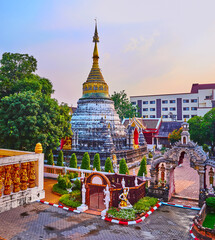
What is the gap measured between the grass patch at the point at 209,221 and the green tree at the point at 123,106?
5535 cm

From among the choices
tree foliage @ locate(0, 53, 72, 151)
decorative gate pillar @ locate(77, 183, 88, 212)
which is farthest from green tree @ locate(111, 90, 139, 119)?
decorative gate pillar @ locate(77, 183, 88, 212)

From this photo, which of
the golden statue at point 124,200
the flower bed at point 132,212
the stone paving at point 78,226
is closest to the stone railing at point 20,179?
the stone paving at point 78,226

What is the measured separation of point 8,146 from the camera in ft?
66.8

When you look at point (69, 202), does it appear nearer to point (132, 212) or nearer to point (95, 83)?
point (132, 212)

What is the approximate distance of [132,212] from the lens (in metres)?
13.4

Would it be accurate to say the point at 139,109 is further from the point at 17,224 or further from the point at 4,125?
the point at 17,224

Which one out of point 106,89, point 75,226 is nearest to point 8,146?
point 75,226

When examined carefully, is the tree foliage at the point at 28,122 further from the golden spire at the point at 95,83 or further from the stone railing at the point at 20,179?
the golden spire at the point at 95,83

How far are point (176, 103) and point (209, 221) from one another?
2394 inches

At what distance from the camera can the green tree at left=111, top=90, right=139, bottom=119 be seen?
6962 cm

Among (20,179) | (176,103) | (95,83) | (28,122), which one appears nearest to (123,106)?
(176,103)

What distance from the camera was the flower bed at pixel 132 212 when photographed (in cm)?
1282

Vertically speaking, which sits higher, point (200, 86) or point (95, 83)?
point (200, 86)

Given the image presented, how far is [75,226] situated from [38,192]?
4.45 metres
